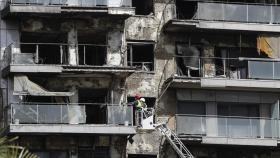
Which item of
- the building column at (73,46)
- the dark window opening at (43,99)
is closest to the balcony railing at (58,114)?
the dark window opening at (43,99)

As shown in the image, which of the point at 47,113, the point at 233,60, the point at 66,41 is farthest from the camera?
the point at 233,60

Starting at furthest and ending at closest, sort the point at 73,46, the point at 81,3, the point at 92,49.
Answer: the point at 92,49, the point at 73,46, the point at 81,3

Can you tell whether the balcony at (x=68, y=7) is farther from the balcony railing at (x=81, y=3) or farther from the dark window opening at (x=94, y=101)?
the dark window opening at (x=94, y=101)

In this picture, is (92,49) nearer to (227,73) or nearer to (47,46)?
(47,46)

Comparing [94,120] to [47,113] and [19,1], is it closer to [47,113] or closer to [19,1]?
[47,113]

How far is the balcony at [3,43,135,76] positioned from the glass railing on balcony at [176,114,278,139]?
374cm

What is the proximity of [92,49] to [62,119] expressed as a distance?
192 inches

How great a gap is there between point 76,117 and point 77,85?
6.56 ft

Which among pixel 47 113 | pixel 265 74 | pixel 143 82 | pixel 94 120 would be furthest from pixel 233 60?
pixel 47 113

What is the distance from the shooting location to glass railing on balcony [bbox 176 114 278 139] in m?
34.2

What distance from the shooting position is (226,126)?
34750 mm

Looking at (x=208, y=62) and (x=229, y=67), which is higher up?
(x=208, y=62)

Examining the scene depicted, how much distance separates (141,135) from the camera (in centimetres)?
3434

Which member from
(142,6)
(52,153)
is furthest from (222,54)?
(52,153)
